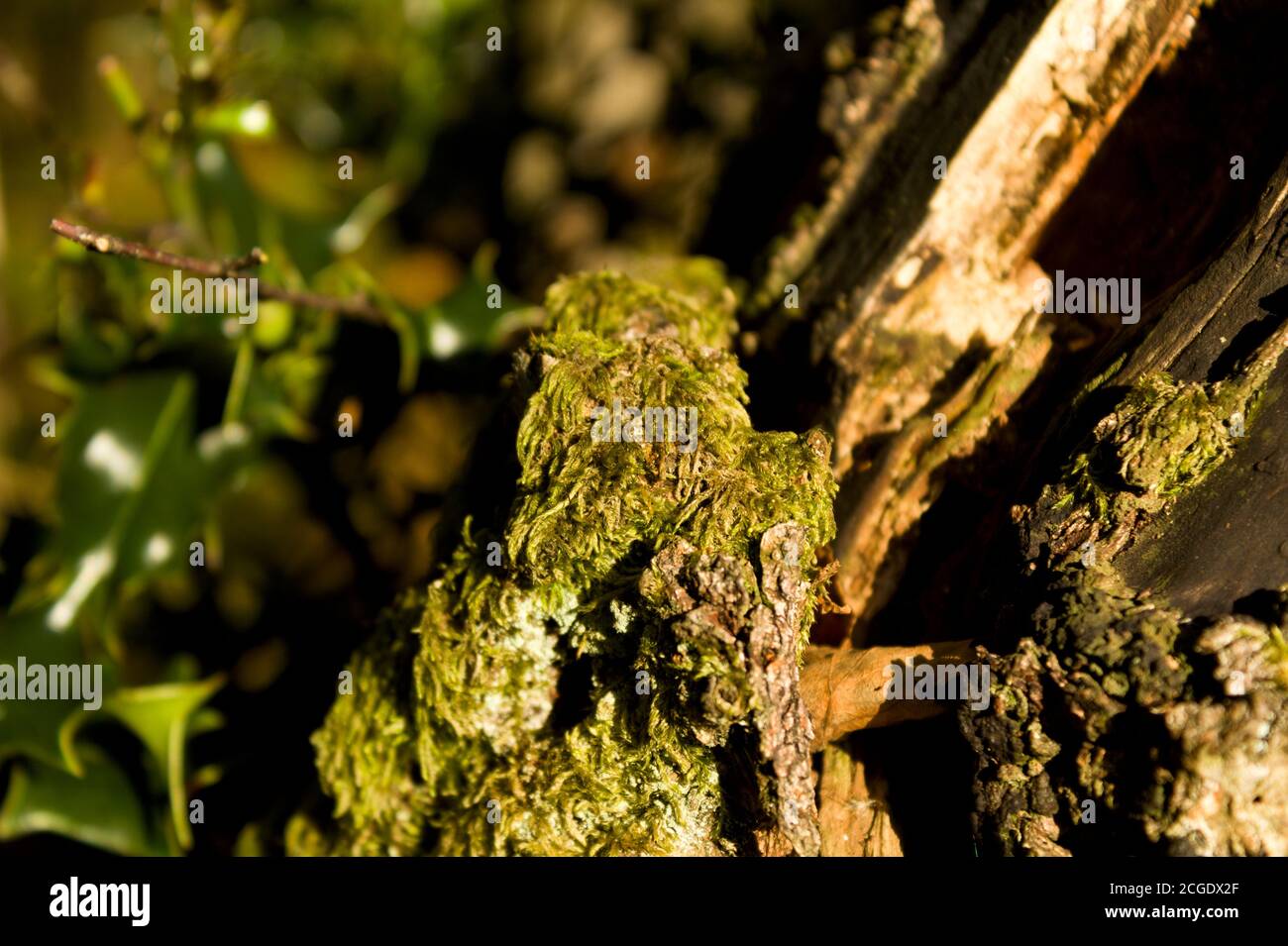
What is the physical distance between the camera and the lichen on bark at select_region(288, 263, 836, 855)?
1.08m

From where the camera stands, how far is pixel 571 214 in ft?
7.57

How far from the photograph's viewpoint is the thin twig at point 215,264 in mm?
1194

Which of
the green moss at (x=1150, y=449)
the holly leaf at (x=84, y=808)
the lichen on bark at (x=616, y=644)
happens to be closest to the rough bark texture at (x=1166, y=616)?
the green moss at (x=1150, y=449)

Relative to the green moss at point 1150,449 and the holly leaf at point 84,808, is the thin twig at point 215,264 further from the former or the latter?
the green moss at point 1150,449

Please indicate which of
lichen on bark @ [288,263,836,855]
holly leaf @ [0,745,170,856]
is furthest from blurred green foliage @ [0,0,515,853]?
lichen on bark @ [288,263,836,855]

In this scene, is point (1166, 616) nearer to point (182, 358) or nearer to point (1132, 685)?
point (1132, 685)

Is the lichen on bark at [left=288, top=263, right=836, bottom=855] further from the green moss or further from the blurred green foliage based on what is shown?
the blurred green foliage

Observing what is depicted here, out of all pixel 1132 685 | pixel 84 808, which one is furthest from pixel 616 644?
pixel 84 808

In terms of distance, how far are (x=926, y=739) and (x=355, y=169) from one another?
2.06m

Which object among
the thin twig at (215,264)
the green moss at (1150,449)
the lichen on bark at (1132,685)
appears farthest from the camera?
the thin twig at (215,264)

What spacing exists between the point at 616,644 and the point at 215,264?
35.9 inches

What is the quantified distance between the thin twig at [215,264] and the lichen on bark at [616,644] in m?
0.50

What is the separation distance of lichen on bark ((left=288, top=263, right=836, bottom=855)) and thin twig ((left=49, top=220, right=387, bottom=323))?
499 mm

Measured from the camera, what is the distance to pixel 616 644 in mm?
1207
